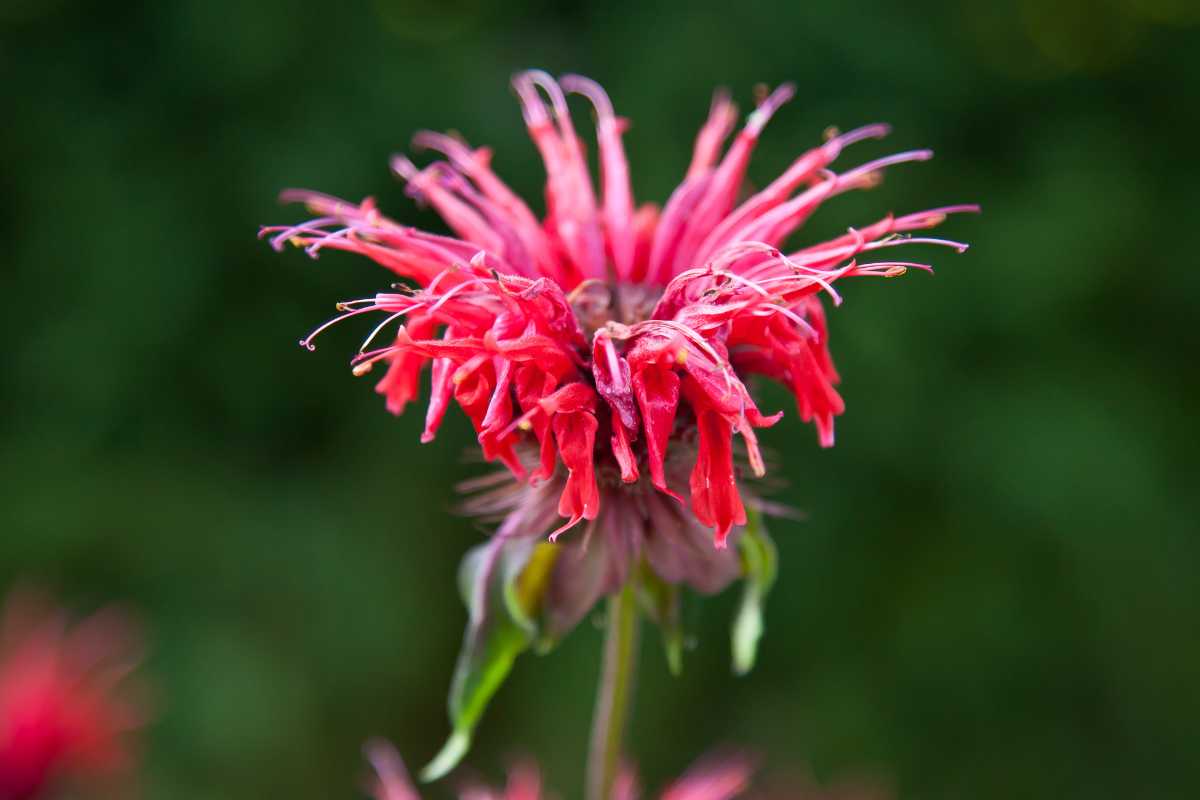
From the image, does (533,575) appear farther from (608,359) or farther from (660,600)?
(608,359)

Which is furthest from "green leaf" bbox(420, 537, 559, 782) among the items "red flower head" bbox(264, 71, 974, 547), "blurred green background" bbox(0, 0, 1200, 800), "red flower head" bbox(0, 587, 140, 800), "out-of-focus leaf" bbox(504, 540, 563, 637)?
"blurred green background" bbox(0, 0, 1200, 800)

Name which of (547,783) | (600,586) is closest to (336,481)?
(547,783)

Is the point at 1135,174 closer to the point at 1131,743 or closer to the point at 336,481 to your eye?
the point at 1131,743

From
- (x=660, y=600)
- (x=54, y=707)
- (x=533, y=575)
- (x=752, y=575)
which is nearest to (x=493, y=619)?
(x=533, y=575)

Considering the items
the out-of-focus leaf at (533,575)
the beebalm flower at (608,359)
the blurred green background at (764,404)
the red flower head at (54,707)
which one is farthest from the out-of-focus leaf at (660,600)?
the blurred green background at (764,404)

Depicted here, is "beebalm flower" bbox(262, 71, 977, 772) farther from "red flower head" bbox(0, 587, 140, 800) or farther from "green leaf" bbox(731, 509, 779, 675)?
"red flower head" bbox(0, 587, 140, 800)

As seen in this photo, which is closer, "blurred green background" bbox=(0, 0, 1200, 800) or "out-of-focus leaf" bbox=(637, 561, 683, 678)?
"out-of-focus leaf" bbox=(637, 561, 683, 678)

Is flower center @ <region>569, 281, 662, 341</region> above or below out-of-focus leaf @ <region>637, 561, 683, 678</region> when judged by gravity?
above
